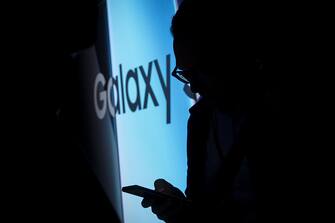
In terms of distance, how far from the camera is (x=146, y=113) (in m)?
2.06

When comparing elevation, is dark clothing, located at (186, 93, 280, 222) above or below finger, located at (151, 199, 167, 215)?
above


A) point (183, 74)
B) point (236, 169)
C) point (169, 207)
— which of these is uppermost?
point (183, 74)

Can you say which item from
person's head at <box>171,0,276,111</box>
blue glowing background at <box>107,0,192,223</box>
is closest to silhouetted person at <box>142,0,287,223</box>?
person's head at <box>171,0,276,111</box>

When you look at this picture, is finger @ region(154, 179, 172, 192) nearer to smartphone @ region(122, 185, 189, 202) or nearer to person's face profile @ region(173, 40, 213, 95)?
smartphone @ region(122, 185, 189, 202)

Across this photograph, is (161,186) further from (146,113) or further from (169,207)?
(146,113)

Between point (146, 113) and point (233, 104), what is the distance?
1.09 meters

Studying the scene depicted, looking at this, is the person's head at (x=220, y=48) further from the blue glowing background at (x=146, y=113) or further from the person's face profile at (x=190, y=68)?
the blue glowing background at (x=146, y=113)

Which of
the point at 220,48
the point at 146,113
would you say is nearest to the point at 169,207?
the point at 220,48

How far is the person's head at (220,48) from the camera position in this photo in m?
0.94

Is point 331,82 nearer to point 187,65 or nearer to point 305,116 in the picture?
point 305,116

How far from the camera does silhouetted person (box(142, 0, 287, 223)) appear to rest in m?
0.84

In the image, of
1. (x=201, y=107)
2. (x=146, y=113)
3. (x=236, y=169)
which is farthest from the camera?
(x=146, y=113)

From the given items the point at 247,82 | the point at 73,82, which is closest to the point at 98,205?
the point at 247,82

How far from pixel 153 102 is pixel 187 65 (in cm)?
97
